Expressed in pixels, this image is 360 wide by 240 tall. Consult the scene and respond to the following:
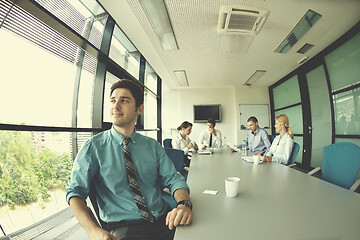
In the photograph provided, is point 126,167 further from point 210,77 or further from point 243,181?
point 210,77

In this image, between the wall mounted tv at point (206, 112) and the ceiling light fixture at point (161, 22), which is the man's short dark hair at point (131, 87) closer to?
the ceiling light fixture at point (161, 22)

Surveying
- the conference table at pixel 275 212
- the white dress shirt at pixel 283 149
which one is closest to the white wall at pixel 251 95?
the white dress shirt at pixel 283 149

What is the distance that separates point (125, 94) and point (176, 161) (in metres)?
1.37

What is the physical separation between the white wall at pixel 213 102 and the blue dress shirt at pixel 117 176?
584cm

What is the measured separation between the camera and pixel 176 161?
7.45 feet

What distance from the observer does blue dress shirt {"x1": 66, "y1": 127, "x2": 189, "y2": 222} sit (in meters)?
0.95

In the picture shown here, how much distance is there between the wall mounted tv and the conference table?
549 cm

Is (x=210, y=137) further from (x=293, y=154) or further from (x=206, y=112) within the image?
Answer: (x=206, y=112)

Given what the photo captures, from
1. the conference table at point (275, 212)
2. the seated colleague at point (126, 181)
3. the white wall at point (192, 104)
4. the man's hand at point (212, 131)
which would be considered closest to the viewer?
the conference table at point (275, 212)

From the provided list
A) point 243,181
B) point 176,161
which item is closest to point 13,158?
point 176,161

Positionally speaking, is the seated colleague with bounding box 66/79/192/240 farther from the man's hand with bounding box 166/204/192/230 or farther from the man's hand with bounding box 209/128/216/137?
the man's hand with bounding box 209/128/216/137

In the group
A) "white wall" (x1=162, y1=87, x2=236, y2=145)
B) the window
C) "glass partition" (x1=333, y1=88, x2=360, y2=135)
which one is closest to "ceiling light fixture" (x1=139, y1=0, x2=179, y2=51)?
the window

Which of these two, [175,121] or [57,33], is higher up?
[57,33]

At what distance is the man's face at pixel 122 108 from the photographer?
1.13 m
